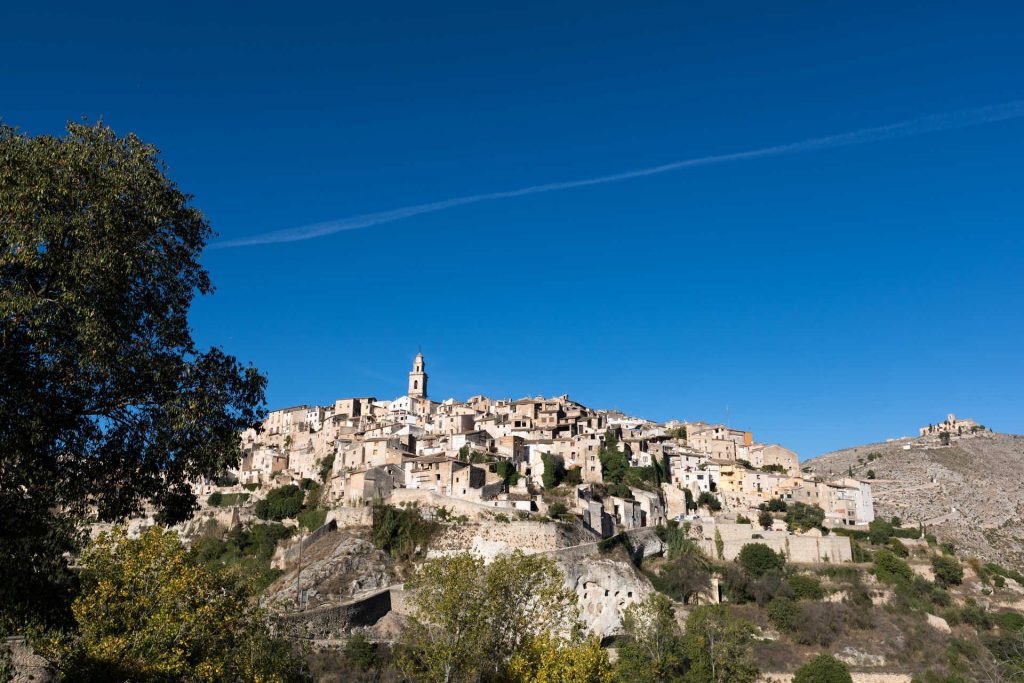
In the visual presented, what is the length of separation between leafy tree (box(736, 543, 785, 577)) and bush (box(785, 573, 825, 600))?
7.17 ft

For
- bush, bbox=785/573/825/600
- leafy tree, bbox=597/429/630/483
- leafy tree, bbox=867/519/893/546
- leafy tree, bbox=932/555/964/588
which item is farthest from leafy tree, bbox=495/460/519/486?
leafy tree, bbox=932/555/964/588

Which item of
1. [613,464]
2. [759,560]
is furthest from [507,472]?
[759,560]

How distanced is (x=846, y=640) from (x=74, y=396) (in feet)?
181

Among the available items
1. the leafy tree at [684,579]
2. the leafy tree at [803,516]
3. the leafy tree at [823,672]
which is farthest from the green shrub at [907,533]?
the leafy tree at [823,672]

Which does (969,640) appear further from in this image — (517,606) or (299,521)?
(299,521)

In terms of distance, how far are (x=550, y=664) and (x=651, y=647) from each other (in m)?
21.4

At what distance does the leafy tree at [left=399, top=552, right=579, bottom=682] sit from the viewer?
1064 inches

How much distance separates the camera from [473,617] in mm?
27453

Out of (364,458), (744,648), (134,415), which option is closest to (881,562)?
(744,648)

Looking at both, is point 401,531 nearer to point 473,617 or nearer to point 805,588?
point 805,588

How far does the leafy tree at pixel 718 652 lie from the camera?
43.8 m

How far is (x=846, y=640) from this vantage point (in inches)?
2237

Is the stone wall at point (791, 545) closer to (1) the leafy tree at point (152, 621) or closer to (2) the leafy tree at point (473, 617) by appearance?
(2) the leafy tree at point (473, 617)

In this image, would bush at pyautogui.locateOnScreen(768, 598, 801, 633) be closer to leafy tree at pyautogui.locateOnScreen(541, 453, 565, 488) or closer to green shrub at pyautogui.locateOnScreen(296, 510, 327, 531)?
leafy tree at pyautogui.locateOnScreen(541, 453, 565, 488)
